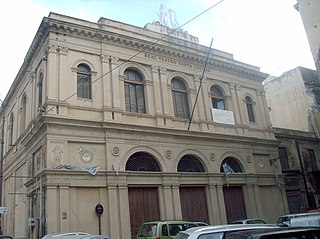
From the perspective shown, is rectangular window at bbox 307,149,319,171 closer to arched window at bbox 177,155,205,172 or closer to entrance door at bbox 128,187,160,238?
arched window at bbox 177,155,205,172

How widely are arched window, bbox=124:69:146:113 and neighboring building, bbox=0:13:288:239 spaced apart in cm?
6

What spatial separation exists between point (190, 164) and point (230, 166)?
3.05m

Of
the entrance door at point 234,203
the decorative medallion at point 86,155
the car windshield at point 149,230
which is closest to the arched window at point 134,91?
the decorative medallion at point 86,155

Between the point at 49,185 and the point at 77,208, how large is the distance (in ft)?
5.37

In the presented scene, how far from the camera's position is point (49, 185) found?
14820 millimetres

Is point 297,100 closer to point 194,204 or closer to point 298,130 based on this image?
point 298,130

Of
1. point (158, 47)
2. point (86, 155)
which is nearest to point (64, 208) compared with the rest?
point (86, 155)

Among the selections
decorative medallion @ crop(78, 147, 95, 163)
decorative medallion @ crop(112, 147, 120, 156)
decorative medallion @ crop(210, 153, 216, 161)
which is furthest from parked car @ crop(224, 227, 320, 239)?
decorative medallion @ crop(210, 153, 216, 161)

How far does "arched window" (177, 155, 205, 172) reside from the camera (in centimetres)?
1957

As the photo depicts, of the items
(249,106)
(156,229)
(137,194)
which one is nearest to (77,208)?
(137,194)

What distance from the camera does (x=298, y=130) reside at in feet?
95.0

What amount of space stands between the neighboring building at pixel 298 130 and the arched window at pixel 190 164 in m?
8.34

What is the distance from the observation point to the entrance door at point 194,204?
60.5 ft

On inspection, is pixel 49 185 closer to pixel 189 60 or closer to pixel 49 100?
pixel 49 100
